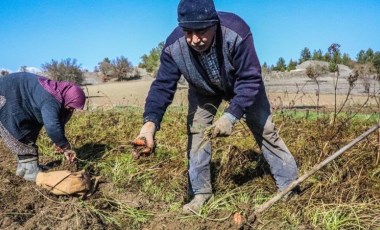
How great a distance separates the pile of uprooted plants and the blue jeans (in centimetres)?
18

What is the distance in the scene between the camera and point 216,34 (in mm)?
2934

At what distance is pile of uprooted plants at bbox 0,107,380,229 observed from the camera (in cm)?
303

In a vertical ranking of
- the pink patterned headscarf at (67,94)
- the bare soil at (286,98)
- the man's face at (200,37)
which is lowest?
the bare soil at (286,98)

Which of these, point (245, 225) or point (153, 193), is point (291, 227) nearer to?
point (245, 225)

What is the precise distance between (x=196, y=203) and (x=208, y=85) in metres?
0.89

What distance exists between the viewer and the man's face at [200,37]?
2816 millimetres

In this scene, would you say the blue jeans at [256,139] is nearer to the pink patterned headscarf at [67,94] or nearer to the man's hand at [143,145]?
the man's hand at [143,145]

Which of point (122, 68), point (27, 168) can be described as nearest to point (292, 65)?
point (122, 68)

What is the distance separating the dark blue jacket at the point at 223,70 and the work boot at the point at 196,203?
0.69 metres

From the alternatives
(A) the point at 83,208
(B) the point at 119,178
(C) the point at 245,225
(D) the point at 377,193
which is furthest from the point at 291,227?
(B) the point at 119,178

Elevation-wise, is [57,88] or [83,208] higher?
[57,88]

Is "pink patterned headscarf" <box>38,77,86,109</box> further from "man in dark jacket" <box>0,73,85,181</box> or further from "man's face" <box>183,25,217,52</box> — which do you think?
"man's face" <box>183,25,217,52</box>

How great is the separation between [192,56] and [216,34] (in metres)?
0.22

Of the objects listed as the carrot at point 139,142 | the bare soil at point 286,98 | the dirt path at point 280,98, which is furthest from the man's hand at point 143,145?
the dirt path at point 280,98
